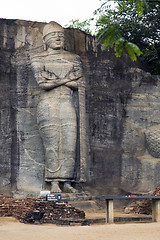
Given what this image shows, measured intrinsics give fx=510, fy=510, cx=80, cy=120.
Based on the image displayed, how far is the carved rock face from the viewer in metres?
13.7

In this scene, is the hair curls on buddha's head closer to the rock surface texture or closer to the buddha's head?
the buddha's head

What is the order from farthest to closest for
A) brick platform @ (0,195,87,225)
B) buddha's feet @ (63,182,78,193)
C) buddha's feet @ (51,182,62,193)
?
buddha's feet @ (63,182,78,193), buddha's feet @ (51,182,62,193), brick platform @ (0,195,87,225)

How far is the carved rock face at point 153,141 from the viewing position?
45.0 feet

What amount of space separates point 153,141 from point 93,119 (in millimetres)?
1725

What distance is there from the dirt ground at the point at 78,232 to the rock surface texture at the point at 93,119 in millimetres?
3354

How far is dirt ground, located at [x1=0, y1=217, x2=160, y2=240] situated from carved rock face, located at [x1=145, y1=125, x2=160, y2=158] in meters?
4.12

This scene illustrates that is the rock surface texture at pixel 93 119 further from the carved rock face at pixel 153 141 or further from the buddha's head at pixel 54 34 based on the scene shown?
the buddha's head at pixel 54 34

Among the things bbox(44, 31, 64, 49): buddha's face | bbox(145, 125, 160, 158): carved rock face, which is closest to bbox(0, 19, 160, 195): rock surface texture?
bbox(145, 125, 160, 158): carved rock face

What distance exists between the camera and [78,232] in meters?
8.59

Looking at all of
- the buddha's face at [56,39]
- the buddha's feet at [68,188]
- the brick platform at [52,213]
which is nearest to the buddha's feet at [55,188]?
the buddha's feet at [68,188]

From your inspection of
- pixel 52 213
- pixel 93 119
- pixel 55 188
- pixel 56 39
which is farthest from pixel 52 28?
pixel 52 213

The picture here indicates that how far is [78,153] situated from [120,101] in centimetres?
223

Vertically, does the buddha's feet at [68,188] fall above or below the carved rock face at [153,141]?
below

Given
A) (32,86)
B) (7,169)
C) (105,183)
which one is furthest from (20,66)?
(105,183)
